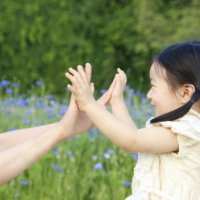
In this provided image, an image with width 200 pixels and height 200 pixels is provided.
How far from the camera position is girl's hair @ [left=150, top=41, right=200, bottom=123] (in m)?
2.17

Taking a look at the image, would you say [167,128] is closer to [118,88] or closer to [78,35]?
[118,88]

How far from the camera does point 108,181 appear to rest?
3982 mm

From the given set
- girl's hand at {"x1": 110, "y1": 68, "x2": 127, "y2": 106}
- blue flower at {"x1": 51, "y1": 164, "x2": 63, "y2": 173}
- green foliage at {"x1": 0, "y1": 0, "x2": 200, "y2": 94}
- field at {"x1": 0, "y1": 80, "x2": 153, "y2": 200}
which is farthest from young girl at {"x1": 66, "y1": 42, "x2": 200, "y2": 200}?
green foliage at {"x1": 0, "y1": 0, "x2": 200, "y2": 94}

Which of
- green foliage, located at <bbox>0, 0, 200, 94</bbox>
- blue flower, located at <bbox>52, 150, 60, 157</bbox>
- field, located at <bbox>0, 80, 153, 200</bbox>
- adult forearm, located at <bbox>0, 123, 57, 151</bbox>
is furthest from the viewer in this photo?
green foliage, located at <bbox>0, 0, 200, 94</bbox>

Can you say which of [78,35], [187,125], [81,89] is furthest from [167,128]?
[78,35]

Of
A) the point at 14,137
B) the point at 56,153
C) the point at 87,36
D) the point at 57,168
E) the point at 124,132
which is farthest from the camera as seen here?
the point at 87,36

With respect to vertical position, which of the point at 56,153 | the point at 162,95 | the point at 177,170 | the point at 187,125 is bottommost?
the point at 177,170

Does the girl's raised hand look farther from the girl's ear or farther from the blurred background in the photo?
the blurred background

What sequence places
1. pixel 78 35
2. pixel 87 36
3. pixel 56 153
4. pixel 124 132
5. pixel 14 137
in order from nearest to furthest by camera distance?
pixel 124 132
pixel 14 137
pixel 56 153
pixel 78 35
pixel 87 36

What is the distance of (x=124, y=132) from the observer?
2.15 meters

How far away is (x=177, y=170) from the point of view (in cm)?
221

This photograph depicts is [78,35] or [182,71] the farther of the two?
[78,35]

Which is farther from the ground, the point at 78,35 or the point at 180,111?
the point at 78,35

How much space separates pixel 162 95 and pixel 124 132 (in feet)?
0.55
